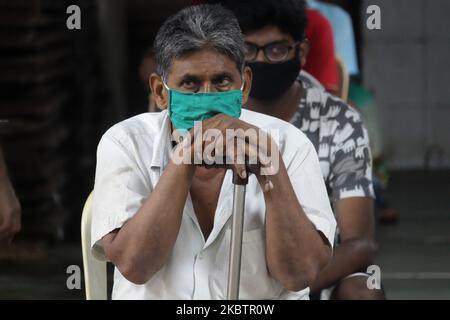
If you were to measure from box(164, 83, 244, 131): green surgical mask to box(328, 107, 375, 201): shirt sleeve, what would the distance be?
0.92m

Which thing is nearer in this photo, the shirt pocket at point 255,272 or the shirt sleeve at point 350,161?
the shirt pocket at point 255,272

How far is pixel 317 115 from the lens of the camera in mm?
3562

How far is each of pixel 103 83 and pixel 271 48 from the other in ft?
16.0

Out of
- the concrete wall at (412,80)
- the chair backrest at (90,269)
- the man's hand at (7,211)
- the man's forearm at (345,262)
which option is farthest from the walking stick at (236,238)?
the concrete wall at (412,80)

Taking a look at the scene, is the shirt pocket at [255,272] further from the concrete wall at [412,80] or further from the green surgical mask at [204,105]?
the concrete wall at [412,80]

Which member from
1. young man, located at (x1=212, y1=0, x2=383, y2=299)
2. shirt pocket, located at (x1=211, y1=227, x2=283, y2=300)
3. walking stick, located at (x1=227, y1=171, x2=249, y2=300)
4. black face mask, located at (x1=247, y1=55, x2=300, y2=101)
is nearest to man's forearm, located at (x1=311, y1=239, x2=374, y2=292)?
young man, located at (x1=212, y1=0, x2=383, y2=299)

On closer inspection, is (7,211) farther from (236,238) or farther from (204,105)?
(236,238)

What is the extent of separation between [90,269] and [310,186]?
70 centimetres

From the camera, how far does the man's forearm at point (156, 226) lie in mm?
2562

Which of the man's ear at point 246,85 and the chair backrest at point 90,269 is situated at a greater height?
the man's ear at point 246,85

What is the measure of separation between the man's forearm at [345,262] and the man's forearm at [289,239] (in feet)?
2.16

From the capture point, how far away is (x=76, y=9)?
3.74 m

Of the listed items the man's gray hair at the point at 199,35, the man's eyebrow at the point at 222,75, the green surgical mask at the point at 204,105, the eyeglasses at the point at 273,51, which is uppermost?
the man's gray hair at the point at 199,35

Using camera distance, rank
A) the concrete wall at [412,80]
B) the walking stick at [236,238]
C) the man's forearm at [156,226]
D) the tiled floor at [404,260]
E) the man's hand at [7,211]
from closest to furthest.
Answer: the walking stick at [236,238]
the man's forearm at [156,226]
the man's hand at [7,211]
the tiled floor at [404,260]
the concrete wall at [412,80]
